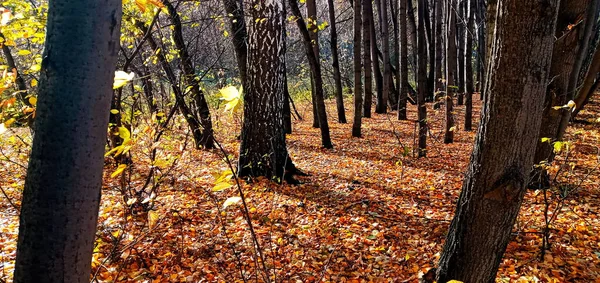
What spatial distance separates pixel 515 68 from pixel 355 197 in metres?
3.34

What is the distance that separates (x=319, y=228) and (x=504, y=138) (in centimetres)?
253

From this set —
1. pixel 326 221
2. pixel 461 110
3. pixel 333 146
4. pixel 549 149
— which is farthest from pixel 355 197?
pixel 461 110

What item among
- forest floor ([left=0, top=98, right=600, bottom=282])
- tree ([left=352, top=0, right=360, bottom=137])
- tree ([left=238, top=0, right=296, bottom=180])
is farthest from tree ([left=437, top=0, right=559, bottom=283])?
tree ([left=352, top=0, right=360, bottom=137])

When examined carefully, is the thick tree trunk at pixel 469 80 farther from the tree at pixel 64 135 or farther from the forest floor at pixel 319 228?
the tree at pixel 64 135

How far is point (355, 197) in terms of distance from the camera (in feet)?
16.0

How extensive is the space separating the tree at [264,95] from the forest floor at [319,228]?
1.49ft

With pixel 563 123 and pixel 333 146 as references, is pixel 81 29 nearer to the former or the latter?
pixel 563 123

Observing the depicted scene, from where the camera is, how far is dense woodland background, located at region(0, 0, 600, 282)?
2.74ft

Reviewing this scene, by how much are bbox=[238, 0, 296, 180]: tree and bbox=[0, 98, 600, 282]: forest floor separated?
1.49ft

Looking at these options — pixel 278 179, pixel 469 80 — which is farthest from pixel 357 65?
pixel 278 179

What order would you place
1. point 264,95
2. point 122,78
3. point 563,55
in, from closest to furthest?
point 122,78
point 563,55
point 264,95

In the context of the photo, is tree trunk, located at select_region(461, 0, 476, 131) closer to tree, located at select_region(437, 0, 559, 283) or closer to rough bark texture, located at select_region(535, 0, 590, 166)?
rough bark texture, located at select_region(535, 0, 590, 166)

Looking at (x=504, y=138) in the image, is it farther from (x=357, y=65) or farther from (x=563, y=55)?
(x=357, y=65)

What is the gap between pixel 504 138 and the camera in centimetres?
188
